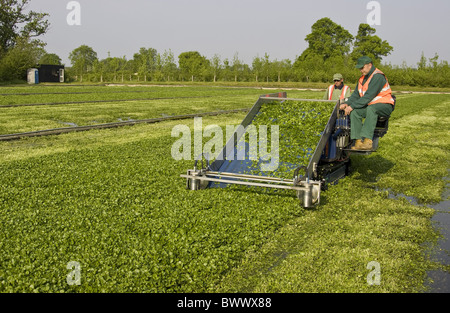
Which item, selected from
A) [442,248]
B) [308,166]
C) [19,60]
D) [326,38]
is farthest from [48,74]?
[326,38]

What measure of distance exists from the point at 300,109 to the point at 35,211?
18.6 feet

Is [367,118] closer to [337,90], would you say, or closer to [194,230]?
[337,90]

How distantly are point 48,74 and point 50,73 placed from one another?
31 centimetres

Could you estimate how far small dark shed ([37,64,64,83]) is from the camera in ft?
191

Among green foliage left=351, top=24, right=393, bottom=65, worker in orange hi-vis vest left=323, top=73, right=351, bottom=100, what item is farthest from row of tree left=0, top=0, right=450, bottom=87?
worker in orange hi-vis vest left=323, top=73, right=351, bottom=100

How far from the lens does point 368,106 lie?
8.02 metres

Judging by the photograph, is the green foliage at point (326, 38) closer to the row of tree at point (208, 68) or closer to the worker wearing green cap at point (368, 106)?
the row of tree at point (208, 68)

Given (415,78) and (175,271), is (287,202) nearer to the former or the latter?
(175,271)

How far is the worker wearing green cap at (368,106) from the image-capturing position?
26.1 ft

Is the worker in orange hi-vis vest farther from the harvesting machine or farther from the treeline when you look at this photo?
the treeline

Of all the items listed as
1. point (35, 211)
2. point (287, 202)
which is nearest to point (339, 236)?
point (287, 202)

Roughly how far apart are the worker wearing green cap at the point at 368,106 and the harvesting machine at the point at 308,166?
0.20 m

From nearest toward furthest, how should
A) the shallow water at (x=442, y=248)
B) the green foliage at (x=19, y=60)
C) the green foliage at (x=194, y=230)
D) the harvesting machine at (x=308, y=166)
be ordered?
the green foliage at (x=194, y=230) → the shallow water at (x=442, y=248) → the harvesting machine at (x=308, y=166) → the green foliage at (x=19, y=60)

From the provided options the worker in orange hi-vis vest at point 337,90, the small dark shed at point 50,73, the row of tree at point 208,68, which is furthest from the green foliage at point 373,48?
the worker in orange hi-vis vest at point 337,90
